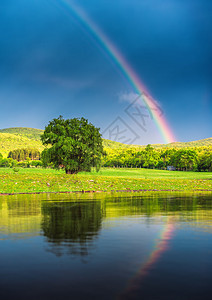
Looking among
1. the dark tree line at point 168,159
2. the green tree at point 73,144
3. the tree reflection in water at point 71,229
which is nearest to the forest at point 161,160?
the dark tree line at point 168,159

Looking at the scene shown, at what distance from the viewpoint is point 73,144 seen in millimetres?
→ 37812

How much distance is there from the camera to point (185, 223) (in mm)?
12062

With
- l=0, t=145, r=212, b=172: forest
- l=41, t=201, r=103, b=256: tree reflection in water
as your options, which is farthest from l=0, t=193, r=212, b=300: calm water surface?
l=0, t=145, r=212, b=172: forest

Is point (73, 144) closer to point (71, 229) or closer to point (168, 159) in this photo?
point (71, 229)

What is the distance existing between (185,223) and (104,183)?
67.7 feet

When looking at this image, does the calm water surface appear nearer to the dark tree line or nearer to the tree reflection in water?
the tree reflection in water

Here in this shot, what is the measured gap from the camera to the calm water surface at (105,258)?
5.26 m

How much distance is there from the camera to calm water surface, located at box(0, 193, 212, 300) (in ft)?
17.3

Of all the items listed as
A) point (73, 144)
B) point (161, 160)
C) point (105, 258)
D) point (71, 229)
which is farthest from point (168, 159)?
point (105, 258)

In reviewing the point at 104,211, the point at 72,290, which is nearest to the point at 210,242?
the point at 72,290

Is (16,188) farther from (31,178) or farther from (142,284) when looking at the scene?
(142,284)

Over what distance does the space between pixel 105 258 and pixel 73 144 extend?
3115cm

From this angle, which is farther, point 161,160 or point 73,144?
point 161,160

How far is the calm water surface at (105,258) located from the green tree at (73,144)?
25.9 meters
